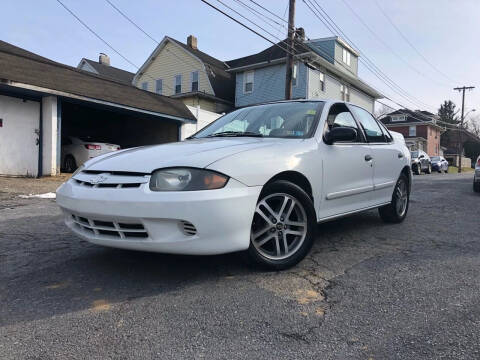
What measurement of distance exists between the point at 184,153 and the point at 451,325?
2.08 meters

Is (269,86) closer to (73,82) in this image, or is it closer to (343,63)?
(343,63)

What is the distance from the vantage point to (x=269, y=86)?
84.7 feet

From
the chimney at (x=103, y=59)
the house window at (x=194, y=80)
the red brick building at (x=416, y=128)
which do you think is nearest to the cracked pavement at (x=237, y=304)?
the house window at (x=194, y=80)

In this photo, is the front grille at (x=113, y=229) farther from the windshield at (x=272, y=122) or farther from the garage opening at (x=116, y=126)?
the garage opening at (x=116, y=126)

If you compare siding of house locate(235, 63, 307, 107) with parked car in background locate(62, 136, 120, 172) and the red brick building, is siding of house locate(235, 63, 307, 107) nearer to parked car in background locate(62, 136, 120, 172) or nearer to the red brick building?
parked car in background locate(62, 136, 120, 172)

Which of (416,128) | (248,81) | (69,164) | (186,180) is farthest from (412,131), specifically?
(186,180)

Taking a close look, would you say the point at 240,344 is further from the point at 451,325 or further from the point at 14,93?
the point at 14,93

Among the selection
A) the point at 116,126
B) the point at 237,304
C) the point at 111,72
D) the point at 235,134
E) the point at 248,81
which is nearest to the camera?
the point at 237,304

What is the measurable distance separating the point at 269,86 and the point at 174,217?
2426 centimetres

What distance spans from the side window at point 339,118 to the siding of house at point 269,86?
2047 centimetres

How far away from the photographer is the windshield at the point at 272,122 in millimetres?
3678

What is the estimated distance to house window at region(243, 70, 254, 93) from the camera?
2669 centimetres

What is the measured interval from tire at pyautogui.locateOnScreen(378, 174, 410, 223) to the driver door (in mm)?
849

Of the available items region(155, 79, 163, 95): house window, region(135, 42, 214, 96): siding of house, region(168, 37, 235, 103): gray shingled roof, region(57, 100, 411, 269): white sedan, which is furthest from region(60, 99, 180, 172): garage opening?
region(57, 100, 411, 269): white sedan
